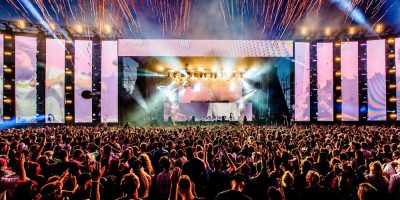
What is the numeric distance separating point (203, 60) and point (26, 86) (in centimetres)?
1347

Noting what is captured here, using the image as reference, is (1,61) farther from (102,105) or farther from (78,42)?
(102,105)

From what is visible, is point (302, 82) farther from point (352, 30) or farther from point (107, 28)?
point (107, 28)

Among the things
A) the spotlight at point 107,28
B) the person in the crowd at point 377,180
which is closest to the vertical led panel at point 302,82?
the spotlight at point 107,28

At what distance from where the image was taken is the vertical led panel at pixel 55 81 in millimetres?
24000

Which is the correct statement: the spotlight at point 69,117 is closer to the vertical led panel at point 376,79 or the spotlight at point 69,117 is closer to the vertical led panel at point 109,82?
the vertical led panel at point 109,82

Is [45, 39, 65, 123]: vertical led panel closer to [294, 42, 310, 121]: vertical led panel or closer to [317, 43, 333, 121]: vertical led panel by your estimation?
[294, 42, 310, 121]: vertical led panel

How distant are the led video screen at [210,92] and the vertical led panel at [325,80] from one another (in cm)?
711

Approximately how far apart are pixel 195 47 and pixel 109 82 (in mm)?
7479

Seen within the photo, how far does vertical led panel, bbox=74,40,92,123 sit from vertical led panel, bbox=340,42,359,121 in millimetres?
20252

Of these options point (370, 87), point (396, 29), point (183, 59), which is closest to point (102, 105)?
point (183, 59)

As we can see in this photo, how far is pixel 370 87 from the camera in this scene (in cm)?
2514

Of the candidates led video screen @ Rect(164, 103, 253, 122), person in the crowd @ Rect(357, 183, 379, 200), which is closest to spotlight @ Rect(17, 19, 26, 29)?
led video screen @ Rect(164, 103, 253, 122)

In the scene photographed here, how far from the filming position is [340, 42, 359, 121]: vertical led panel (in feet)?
83.1

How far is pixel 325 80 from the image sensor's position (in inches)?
999
